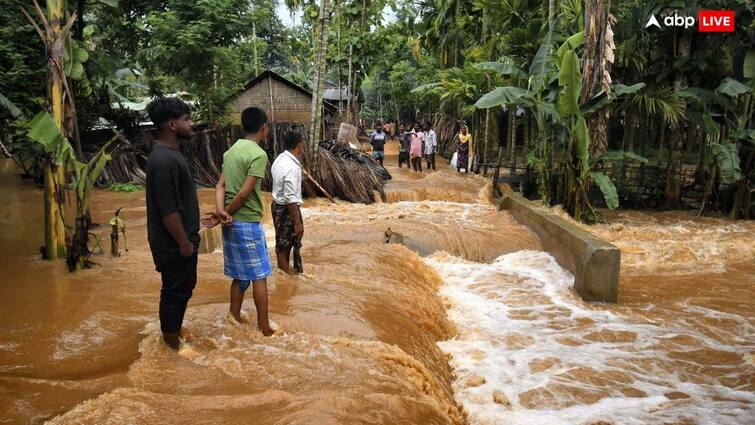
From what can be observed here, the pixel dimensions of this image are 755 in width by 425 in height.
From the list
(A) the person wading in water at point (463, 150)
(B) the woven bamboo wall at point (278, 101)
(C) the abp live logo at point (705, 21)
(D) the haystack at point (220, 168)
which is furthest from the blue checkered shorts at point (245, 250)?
(B) the woven bamboo wall at point (278, 101)

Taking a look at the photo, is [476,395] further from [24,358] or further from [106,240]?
[106,240]

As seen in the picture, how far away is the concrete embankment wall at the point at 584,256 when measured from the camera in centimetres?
671

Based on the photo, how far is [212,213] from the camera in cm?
381

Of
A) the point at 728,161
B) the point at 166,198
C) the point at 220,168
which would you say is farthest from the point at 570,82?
the point at 220,168

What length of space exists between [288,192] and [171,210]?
2.00 m

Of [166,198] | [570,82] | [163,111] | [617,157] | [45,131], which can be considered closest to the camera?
[166,198]

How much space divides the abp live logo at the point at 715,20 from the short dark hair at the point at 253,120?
1110cm

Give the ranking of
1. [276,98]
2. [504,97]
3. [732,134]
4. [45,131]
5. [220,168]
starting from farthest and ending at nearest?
[276,98], [220,168], [732,134], [504,97], [45,131]

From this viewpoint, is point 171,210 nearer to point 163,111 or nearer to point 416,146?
point 163,111

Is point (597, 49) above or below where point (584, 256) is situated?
above

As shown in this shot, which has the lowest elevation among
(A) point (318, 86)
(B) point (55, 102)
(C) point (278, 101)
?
(B) point (55, 102)

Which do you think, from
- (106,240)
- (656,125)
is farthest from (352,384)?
(656,125)

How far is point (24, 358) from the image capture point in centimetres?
352

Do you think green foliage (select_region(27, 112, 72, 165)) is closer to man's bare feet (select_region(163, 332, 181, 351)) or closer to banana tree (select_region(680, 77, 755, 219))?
man's bare feet (select_region(163, 332, 181, 351))
